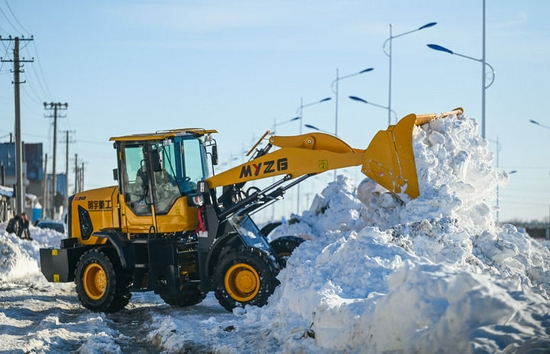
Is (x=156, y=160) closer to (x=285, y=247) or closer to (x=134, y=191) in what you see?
(x=134, y=191)

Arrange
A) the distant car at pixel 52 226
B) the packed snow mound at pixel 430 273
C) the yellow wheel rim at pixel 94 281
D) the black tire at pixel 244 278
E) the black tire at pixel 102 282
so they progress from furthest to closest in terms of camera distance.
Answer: the distant car at pixel 52 226 < the yellow wheel rim at pixel 94 281 < the black tire at pixel 102 282 < the black tire at pixel 244 278 < the packed snow mound at pixel 430 273

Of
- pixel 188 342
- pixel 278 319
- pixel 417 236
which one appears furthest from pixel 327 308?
pixel 417 236

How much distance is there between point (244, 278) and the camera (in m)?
14.3

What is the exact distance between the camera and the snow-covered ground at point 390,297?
26.8ft

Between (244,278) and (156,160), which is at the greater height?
(156,160)

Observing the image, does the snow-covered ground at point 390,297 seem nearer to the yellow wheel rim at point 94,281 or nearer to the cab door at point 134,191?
the yellow wheel rim at point 94,281

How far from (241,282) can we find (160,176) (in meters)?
2.64

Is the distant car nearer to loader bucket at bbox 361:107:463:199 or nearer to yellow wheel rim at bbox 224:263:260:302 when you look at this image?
yellow wheel rim at bbox 224:263:260:302

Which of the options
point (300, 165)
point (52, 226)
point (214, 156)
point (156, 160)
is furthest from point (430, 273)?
point (52, 226)

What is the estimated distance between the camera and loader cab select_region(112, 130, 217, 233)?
1552 cm

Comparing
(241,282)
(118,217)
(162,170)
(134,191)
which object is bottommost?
(241,282)

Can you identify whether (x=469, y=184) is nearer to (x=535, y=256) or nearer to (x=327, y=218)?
(x=535, y=256)

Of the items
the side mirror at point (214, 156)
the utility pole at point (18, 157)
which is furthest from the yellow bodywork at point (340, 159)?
the utility pole at point (18, 157)

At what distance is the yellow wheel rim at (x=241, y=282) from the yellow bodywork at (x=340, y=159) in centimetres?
180
